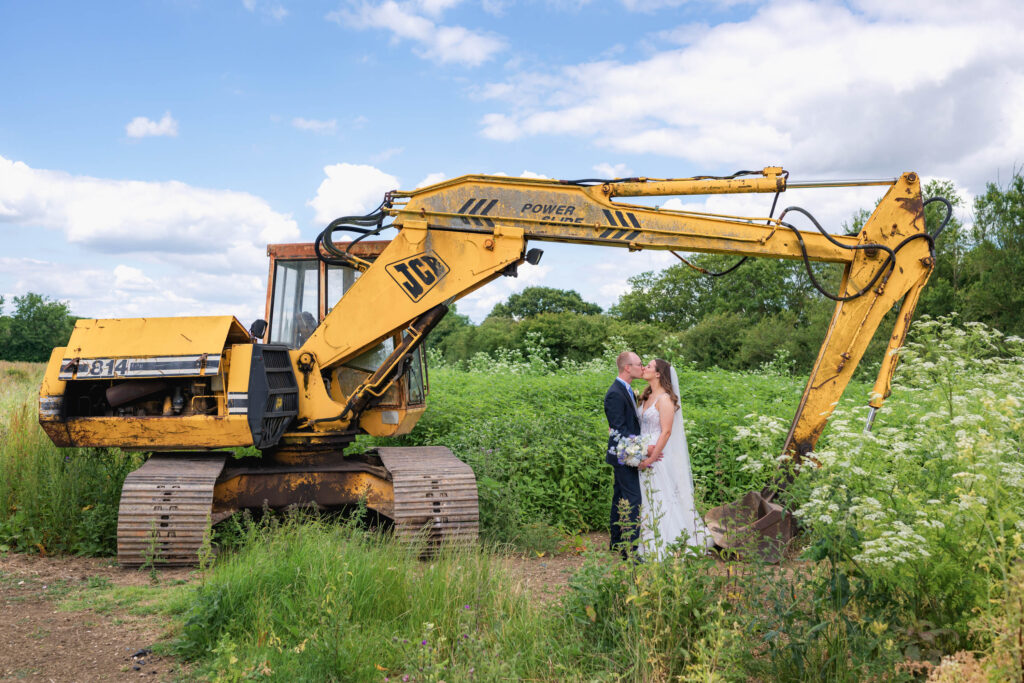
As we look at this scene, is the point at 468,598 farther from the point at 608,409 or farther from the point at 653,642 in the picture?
the point at 608,409

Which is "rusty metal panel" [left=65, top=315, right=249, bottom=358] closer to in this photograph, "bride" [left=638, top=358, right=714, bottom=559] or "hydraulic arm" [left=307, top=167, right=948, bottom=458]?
"hydraulic arm" [left=307, top=167, right=948, bottom=458]

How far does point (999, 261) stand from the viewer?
20422mm

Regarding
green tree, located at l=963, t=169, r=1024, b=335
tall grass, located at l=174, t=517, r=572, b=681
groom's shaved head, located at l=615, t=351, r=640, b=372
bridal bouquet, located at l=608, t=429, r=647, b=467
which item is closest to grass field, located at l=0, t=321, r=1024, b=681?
tall grass, located at l=174, t=517, r=572, b=681

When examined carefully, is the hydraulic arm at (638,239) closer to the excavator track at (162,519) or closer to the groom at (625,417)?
the groom at (625,417)

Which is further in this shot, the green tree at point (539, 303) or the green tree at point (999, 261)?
the green tree at point (539, 303)

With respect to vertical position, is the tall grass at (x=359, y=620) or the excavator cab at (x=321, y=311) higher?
the excavator cab at (x=321, y=311)

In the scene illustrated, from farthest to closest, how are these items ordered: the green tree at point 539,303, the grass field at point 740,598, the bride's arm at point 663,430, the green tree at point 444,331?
1. the green tree at point 539,303
2. the green tree at point 444,331
3. the bride's arm at point 663,430
4. the grass field at point 740,598

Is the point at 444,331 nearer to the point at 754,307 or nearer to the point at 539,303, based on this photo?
the point at 539,303

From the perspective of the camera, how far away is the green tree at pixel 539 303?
42.2m

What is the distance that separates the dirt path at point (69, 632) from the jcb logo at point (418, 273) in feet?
10.2

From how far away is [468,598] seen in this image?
5.03 metres

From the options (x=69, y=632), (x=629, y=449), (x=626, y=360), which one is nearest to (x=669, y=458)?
(x=626, y=360)

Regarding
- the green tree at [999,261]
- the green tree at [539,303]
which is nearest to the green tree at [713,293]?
the green tree at [539,303]

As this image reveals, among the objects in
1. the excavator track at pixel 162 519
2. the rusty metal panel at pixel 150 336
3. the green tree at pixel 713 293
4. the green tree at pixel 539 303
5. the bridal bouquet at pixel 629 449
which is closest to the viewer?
the bridal bouquet at pixel 629 449
